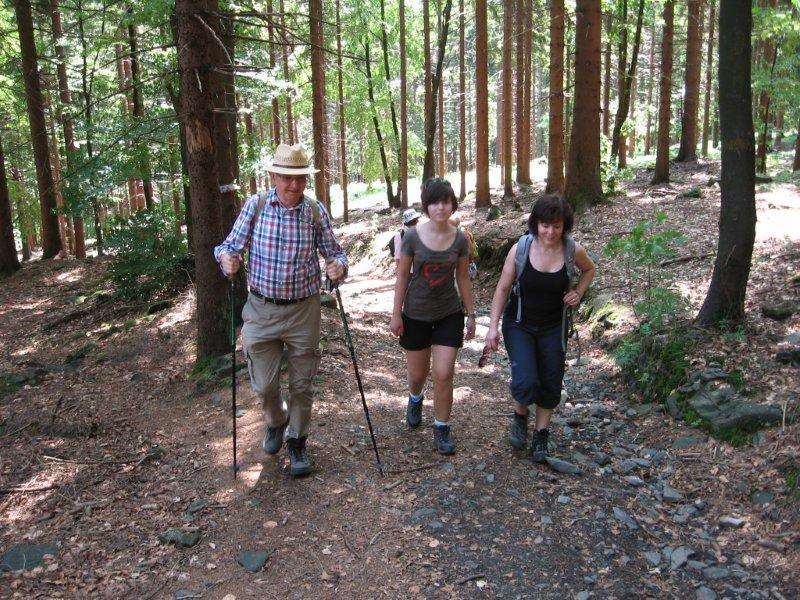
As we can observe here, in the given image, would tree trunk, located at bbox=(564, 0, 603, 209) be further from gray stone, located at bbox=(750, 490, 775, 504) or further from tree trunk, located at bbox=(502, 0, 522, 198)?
gray stone, located at bbox=(750, 490, 775, 504)

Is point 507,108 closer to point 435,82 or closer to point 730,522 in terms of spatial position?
point 435,82

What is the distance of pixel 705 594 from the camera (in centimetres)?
353

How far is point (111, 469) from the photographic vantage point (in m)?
5.37

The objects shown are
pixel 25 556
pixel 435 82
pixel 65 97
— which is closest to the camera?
pixel 25 556

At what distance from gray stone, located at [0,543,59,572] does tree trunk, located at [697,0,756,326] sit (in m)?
6.38

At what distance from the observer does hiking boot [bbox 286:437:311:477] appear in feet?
15.5

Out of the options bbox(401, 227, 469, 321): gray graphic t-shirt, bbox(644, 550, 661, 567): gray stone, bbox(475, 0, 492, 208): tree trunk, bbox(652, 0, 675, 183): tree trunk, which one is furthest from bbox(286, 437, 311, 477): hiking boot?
bbox(475, 0, 492, 208): tree trunk

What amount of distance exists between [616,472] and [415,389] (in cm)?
184

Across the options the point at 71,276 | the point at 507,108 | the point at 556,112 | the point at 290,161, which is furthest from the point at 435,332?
the point at 507,108

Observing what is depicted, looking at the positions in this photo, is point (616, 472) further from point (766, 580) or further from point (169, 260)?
point (169, 260)

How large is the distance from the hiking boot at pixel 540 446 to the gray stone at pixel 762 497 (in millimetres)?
1514

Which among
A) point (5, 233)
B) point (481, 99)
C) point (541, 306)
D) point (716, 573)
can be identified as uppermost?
point (481, 99)

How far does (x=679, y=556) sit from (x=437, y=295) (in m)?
2.48

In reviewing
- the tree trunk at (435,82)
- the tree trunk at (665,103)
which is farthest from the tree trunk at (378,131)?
the tree trunk at (665,103)
